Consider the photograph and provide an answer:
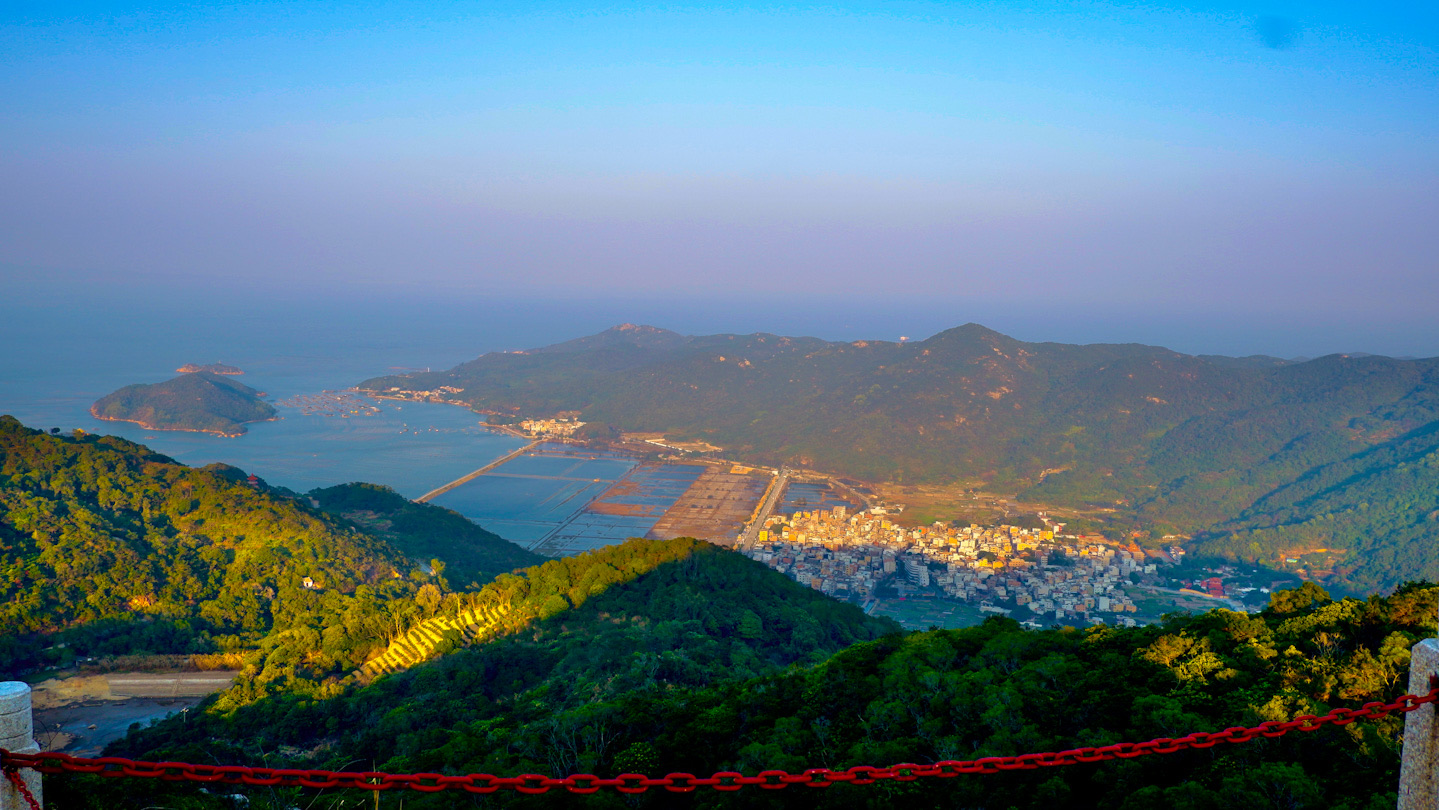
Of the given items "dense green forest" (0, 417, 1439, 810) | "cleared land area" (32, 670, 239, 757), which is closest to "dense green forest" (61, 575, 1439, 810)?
"dense green forest" (0, 417, 1439, 810)

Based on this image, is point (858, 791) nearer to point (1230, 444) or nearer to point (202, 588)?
point (202, 588)

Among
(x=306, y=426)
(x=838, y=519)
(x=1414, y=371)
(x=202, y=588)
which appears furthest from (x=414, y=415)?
(x=1414, y=371)

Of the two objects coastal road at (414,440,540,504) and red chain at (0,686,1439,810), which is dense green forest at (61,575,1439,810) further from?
coastal road at (414,440,540,504)

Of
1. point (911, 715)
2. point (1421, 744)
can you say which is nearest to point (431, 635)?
point (911, 715)

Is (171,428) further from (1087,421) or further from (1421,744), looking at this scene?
(1421,744)

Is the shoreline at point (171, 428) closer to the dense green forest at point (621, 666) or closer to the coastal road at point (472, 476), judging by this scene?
the coastal road at point (472, 476)
